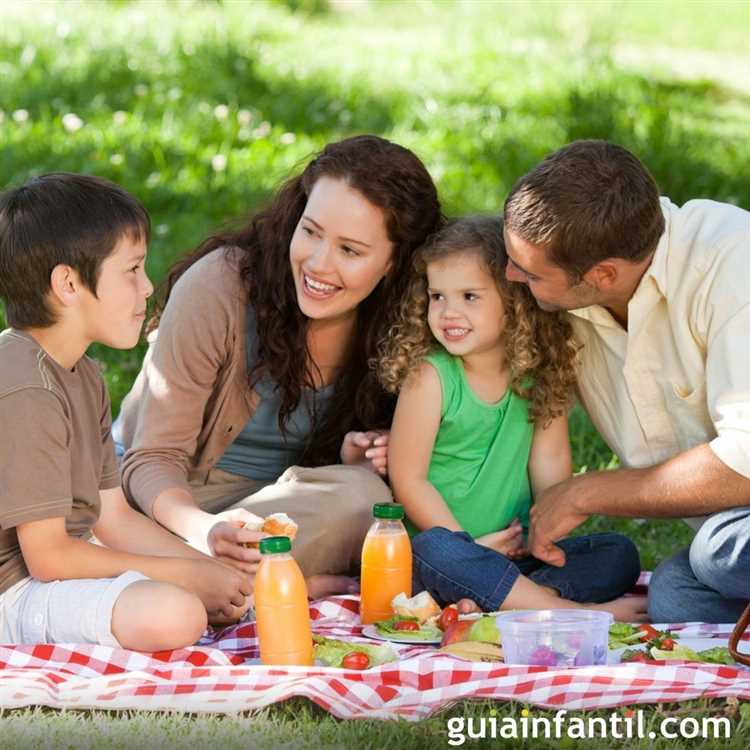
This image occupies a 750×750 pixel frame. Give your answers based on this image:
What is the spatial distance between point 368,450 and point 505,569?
1.66 feet

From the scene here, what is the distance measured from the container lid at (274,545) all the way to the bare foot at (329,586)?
0.68 m

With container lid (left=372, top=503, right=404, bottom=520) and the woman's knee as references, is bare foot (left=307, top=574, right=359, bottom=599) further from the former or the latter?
the woman's knee

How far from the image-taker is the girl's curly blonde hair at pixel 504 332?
12.0 ft

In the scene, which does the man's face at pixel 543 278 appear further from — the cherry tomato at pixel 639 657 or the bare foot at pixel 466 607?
the cherry tomato at pixel 639 657

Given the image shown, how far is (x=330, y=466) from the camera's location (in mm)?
3748

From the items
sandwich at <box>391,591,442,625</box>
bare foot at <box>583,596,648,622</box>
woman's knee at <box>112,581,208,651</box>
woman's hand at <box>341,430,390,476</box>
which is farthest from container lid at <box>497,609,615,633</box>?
woman's hand at <box>341,430,390,476</box>

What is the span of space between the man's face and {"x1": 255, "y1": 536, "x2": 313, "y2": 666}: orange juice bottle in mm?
928

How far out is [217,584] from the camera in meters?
3.24

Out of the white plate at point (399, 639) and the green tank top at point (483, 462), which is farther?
the green tank top at point (483, 462)

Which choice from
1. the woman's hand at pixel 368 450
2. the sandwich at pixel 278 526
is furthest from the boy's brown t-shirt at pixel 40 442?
the woman's hand at pixel 368 450

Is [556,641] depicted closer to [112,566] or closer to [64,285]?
[112,566]

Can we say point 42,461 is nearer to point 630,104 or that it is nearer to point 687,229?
point 687,229

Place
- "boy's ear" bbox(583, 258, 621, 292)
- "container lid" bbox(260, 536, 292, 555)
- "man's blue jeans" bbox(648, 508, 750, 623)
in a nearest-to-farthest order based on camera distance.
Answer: "container lid" bbox(260, 536, 292, 555), "man's blue jeans" bbox(648, 508, 750, 623), "boy's ear" bbox(583, 258, 621, 292)

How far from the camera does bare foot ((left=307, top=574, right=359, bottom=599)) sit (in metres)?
3.64
